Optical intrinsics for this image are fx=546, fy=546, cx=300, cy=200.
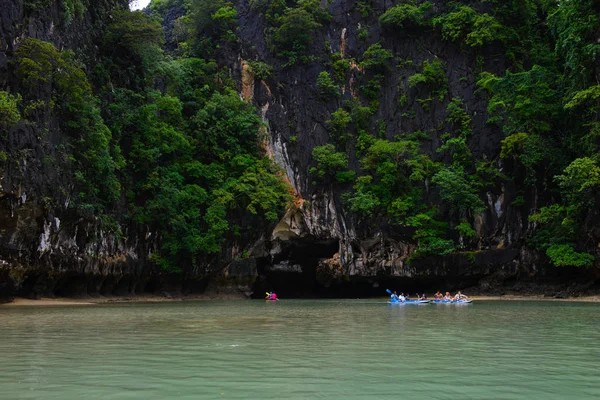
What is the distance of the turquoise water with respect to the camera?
18.7 ft

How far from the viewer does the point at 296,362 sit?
7.52 metres

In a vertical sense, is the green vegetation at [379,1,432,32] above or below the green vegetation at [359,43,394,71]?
above

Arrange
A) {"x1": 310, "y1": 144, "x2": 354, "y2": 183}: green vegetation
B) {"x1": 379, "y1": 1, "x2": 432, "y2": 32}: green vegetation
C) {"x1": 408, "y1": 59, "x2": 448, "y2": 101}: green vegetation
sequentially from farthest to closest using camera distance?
{"x1": 379, "y1": 1, "x2": 432, "y2": 32}: green vegetation, {"x1": 408, "y1": 59, "x2": 448, "y2": 101}: green vegetation, {"x1": 310, "y1": 144, "x2": 354, "y2": 183}: green vegetation

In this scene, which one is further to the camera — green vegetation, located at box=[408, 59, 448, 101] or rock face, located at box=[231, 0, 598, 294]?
green vegetation, located at box=[408, 59, 448, 101]

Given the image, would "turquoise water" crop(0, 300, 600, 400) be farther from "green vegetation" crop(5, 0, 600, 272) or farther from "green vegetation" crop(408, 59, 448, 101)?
"green vegetation" crop(408, 59, 448, 101)

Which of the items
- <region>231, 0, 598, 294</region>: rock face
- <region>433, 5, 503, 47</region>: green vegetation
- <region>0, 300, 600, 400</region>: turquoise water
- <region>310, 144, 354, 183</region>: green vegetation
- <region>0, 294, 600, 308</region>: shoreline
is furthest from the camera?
<region>433, 5, 503, 47</region>: green vegetation

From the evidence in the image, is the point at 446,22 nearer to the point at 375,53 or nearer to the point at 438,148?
the point at 375,53

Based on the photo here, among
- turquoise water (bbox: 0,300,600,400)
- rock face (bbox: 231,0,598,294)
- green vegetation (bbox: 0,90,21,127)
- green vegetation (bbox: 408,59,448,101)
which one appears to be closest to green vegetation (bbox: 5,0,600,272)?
green vegetation (bbox: 408,59,448,101)

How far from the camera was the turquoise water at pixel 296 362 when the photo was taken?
5.70 metres

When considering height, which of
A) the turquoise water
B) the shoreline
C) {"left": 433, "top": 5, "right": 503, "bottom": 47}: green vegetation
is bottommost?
the shoreline

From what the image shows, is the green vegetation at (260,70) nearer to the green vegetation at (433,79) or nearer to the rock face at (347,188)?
the rock face at (347,188)

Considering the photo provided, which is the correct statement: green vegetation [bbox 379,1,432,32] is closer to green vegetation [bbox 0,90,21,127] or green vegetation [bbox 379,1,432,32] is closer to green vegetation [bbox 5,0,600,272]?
green vegetation [bbox 5,0,600,272]

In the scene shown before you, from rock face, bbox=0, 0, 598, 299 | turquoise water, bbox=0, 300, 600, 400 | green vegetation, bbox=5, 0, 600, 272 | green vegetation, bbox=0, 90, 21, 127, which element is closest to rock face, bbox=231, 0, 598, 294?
rock face, bbox=0, 0, 598, 299

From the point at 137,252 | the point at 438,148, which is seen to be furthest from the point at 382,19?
the point at 137,252
